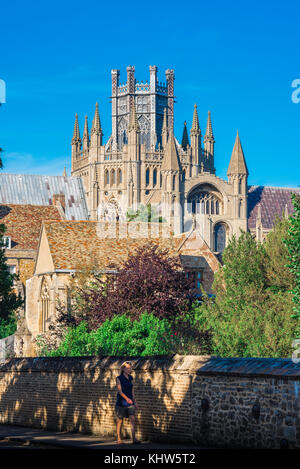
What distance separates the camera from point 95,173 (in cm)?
12744

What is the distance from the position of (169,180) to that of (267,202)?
73.8 feet

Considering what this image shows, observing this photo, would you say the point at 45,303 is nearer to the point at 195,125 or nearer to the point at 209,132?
the point at 195,125

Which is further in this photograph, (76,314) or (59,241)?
(59,241)

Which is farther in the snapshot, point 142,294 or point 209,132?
point 209,132

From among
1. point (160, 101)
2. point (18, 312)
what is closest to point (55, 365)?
point (18, 312)

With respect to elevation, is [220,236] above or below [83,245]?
above

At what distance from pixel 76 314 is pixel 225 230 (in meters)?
88.4

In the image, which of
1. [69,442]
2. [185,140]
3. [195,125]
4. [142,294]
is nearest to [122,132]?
[185,140]

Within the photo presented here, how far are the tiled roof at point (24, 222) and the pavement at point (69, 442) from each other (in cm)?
3923

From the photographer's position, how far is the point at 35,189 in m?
110

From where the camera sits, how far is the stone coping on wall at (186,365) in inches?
536

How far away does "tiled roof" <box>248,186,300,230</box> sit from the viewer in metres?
127
